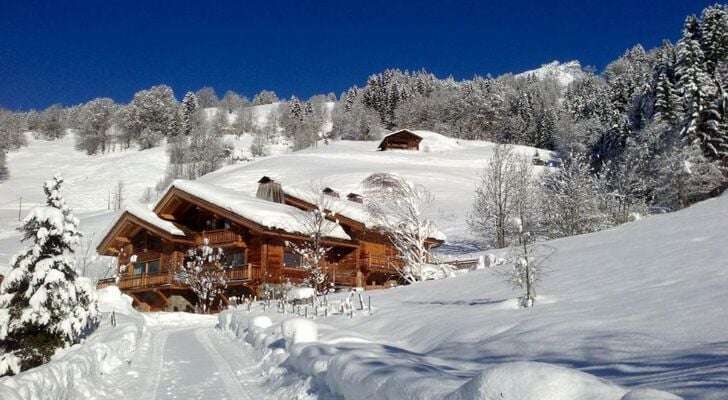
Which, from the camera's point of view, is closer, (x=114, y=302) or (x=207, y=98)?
(x=114, y=302)

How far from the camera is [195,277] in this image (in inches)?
1097

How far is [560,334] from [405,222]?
738 inches

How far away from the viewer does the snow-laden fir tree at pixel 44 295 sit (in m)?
11.7

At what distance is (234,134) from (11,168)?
183 ft

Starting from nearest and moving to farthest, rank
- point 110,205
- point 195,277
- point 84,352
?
point 84,352, point 195,277, point 110,205

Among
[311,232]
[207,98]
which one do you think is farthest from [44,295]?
[207,98]

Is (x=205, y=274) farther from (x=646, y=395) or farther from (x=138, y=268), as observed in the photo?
(x=646, y=395)

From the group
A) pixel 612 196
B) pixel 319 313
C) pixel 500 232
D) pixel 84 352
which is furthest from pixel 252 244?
pixel 612 196

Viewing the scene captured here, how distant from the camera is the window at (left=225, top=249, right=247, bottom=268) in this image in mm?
30609

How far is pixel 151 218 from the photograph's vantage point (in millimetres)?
31656

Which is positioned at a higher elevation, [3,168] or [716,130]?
[3,168]

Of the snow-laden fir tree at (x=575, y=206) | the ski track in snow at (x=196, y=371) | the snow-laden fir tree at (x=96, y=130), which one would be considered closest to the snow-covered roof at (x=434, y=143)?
the snow-laden fir tree at (x=575, y=206)

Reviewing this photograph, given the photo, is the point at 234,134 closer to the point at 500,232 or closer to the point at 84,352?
the point at 500,232

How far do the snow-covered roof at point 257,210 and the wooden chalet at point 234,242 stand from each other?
0.05 metres
